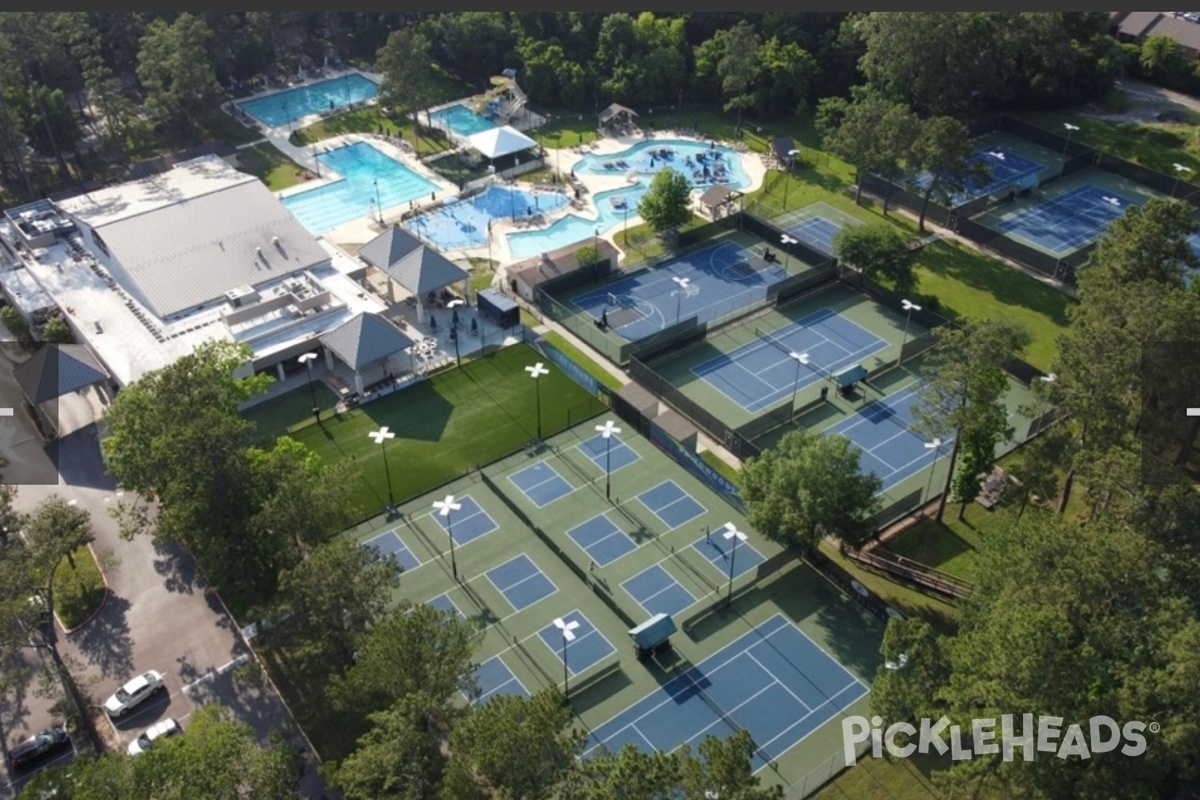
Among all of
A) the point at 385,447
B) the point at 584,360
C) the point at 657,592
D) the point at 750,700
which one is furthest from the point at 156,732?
the point at 584,360

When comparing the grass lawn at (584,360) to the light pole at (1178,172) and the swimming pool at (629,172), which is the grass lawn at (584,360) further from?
the light pole at (1178,172)

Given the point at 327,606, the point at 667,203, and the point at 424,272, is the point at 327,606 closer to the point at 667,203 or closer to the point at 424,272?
the point at 424,272

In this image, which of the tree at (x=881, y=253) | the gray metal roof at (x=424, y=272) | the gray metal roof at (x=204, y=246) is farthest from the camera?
the tree at (x=881, y=253)

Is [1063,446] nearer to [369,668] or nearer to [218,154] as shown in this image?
[369,668]

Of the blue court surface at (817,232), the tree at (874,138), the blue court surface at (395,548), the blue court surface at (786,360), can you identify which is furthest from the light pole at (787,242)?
the blue court surface at (395,548)

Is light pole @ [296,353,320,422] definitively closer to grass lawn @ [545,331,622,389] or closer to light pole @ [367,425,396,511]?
light pole @ [367,425,396,511]

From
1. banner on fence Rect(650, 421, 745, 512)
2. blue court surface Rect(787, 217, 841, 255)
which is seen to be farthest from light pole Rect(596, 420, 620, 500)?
blue court surface Rect(787, 217, 841, 255)
